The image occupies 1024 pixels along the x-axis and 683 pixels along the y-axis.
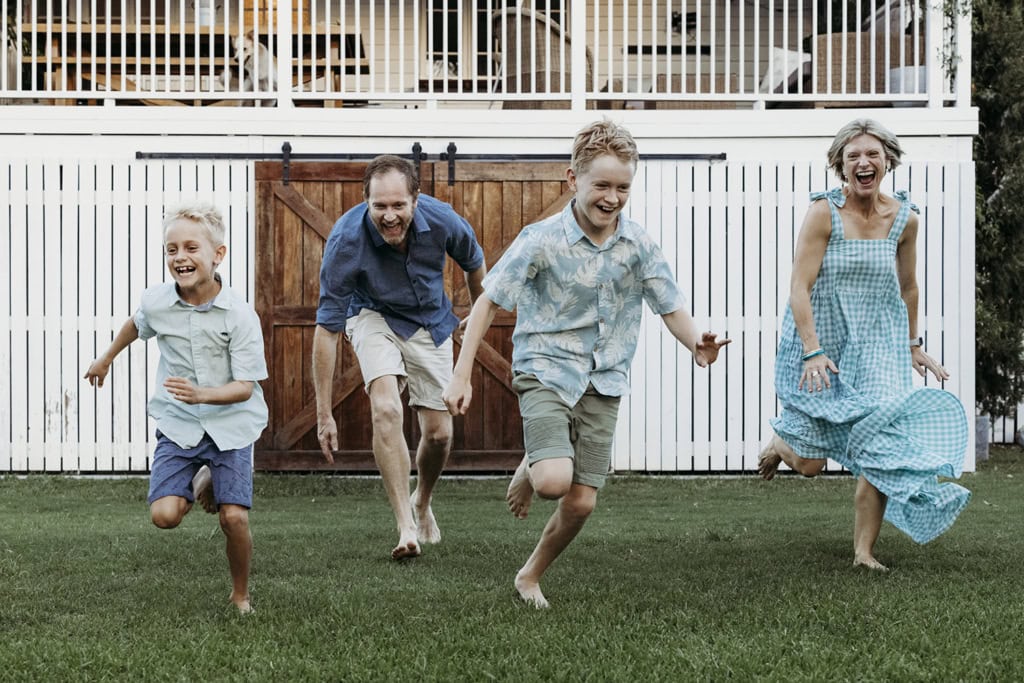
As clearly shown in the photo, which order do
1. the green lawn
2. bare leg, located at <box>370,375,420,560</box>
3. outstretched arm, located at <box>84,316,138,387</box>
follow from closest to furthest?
1. the green lawn
2. outstretched arm, located at <box>84,316,138,387</box>
3. bare leg, located at <box>370,375,420,560</box>

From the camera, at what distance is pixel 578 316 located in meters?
4.86

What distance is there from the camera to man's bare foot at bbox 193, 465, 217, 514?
480 cm

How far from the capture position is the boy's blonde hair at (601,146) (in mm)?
4727

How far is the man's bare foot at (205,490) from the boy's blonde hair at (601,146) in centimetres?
165

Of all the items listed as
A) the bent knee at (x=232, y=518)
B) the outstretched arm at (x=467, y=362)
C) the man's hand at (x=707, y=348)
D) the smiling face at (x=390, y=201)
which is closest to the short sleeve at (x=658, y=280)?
the man's hand at (x=707, y=348)

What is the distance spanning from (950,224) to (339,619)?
7.10 meters

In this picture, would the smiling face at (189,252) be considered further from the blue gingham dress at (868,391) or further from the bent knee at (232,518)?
the blue gingham dress at (868,391)

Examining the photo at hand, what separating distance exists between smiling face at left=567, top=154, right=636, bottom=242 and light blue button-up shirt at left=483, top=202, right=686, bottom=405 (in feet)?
0.35

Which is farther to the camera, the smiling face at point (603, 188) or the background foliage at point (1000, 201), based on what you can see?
the background foliage at point (1000, 201)

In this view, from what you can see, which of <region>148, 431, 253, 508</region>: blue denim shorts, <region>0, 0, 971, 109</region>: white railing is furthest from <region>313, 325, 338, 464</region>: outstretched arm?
<region>0, 0, 971, 109</region>: white railing

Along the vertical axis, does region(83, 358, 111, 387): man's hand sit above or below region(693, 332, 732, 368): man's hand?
below

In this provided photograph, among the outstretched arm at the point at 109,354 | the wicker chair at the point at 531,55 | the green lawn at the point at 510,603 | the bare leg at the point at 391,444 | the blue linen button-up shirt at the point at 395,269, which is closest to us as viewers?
the green lawn at the point at 510,603

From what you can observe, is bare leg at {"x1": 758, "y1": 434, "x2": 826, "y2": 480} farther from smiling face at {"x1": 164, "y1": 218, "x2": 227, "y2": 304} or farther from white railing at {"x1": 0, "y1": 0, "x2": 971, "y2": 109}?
white railing at {"x1": 0, "y1": 0, "x2": 971, "y2": 109}

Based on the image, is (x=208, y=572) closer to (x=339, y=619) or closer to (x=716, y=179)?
(x=339, y=619)
